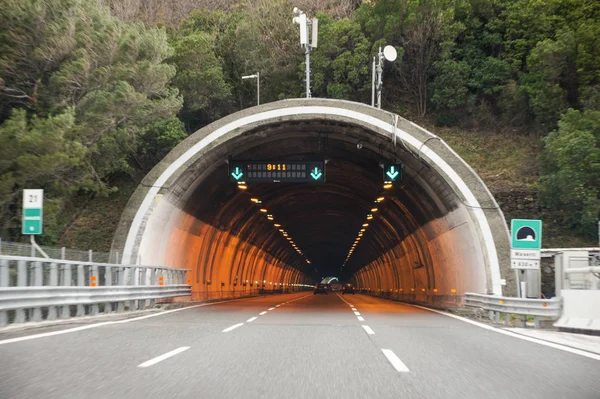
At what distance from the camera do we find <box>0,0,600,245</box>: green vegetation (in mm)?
22016

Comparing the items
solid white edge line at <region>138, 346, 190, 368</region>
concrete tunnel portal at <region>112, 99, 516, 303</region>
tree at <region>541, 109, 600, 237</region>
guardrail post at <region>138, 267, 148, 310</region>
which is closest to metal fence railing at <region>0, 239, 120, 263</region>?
guardrail post at <region>138, 267, 148, 310</region>

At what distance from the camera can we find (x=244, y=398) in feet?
20.3

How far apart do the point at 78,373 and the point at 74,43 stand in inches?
697

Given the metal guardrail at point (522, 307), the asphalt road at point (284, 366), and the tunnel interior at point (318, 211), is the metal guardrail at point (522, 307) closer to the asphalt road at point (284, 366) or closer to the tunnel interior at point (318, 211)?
the asphalt road at point (284, 366)

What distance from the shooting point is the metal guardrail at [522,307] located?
15.4 meters

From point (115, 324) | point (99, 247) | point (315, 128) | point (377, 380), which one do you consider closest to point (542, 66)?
point (315, 128)

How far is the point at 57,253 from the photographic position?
1675 centimetres

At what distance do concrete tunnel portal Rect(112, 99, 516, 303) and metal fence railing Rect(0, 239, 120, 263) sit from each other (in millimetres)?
2944

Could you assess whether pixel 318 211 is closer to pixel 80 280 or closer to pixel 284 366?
pixel 80 280

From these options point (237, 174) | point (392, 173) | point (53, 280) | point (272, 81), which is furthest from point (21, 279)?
point (272, 81)

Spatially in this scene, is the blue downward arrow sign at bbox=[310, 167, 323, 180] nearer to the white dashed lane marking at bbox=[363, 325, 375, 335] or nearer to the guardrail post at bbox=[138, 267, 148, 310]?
the guardrail post at bbox=[138, 267, 148, 310]

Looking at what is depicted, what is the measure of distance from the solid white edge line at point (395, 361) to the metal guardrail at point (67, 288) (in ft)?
22.5

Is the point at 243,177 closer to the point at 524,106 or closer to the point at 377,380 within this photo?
the point at 377,380

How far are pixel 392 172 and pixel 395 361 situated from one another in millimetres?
17105
